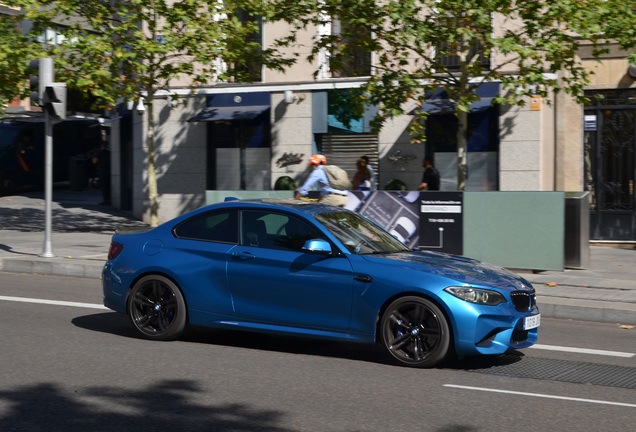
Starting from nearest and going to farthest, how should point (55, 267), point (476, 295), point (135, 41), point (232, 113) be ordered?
point (476, 295) → point (55, 267) → point (135, 41) → point (232, 113)

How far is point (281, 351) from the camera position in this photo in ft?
27.0

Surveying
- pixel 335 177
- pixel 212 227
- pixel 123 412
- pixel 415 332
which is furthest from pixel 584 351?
pixel 335 177

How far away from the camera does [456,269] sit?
7734 mm

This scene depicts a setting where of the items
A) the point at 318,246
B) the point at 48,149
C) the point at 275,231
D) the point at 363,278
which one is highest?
the point at 48,149

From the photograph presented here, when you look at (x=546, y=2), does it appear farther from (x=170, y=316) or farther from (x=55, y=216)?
(x=55, y=216)

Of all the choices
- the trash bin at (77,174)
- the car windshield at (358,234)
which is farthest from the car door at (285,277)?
the trash bin at (77,174)

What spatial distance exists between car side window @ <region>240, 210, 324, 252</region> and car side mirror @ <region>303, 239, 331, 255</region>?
175 millimetres

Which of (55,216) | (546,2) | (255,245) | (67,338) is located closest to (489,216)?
(546,2)

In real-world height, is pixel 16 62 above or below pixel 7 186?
above

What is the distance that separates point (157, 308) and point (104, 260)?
6823mm

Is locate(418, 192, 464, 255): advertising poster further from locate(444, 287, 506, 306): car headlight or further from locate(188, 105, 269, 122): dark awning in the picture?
locate(188, 105, 269, 122): dark awning

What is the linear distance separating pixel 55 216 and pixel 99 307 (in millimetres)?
15423

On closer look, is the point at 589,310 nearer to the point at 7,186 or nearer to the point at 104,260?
the point at 104,260

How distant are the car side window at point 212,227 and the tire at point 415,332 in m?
1.73
